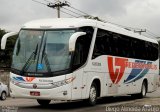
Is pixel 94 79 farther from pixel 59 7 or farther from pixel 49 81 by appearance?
pixel 59 7

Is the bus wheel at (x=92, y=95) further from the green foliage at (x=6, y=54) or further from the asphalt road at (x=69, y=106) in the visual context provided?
the green foliage at (x=6, y=54)

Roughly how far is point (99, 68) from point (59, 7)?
2787 cm

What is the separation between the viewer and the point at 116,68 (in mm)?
21328

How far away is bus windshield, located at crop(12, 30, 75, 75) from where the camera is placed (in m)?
16.6

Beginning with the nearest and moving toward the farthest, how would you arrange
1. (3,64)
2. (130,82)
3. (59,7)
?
1. (130,82)
2. (59,7)
3. (3,64)

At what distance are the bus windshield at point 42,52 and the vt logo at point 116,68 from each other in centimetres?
393

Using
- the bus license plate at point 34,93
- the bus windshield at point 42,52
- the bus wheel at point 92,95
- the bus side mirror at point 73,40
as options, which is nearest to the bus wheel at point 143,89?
the bus wheel at point 92,95

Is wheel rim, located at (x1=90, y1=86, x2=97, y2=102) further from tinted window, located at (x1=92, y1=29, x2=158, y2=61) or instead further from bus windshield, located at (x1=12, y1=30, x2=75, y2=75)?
bus windshield, located at (x1=12, y1=30, x2=75, y2=75)

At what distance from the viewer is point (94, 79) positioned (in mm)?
18828

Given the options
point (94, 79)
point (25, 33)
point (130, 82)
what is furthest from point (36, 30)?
point (130, 82)

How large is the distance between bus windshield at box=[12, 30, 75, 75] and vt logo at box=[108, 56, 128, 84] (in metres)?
3.93

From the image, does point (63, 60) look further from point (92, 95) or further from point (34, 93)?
point (92, 95)

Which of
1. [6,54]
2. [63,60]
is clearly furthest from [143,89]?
[6,54]

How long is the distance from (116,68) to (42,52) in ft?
17.9
